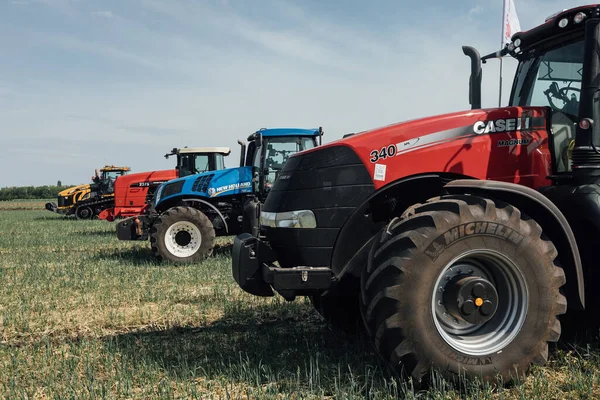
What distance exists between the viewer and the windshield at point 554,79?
412cm

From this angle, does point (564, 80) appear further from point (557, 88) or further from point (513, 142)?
point (513, 142)

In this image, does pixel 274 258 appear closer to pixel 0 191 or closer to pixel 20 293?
pixel 20 293

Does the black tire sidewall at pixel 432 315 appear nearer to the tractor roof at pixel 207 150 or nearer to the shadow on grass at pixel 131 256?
the shadow on grass at pixel 131 256

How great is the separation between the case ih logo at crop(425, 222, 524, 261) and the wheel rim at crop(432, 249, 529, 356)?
0.38 feet

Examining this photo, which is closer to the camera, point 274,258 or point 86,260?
point 274,258

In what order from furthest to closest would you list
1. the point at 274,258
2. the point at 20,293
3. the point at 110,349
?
the point at 20,293, the point at 110,349, the point at 274,258

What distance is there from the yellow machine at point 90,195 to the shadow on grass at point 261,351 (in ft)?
67.7

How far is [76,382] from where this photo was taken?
373 cm

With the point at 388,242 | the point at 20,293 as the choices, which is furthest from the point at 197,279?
the point at 388,242

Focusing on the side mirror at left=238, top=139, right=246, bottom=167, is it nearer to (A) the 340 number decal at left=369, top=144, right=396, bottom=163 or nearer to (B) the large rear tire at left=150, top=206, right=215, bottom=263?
(B) the large rear tire at left=150, top=206, right=215, bottom=263

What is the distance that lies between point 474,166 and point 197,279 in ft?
17.1

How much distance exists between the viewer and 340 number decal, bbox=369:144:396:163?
3.69 m

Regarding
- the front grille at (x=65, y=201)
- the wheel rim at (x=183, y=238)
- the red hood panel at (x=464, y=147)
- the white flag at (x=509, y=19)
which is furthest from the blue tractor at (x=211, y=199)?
the front grille at (x=65, y=201)

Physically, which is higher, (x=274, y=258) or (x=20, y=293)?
(x=274, y=258)
